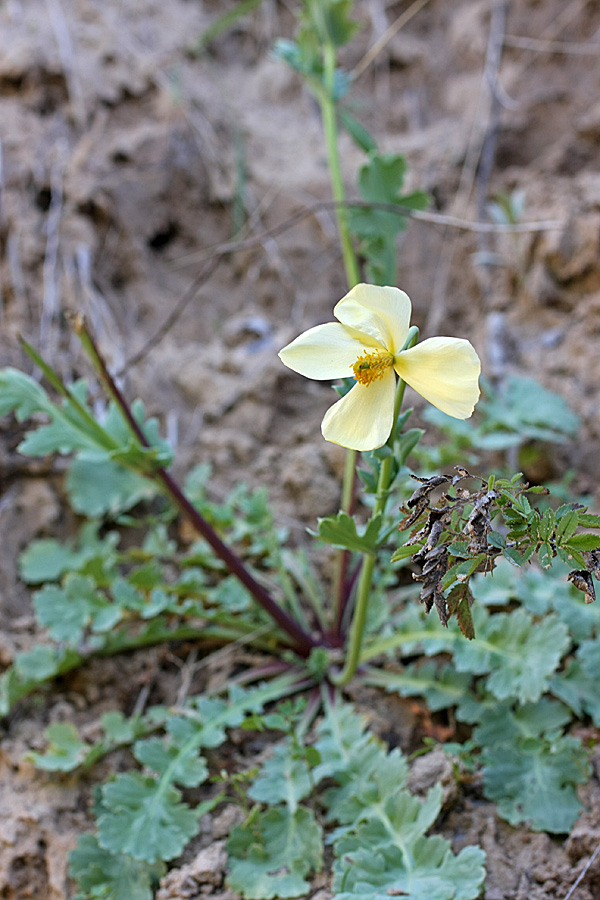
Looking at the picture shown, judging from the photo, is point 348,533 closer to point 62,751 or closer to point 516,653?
point 516,653

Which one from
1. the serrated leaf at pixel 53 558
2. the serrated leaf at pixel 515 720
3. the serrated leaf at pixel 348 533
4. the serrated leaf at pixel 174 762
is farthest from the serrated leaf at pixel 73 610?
the serrated leaf at pixel 515 720

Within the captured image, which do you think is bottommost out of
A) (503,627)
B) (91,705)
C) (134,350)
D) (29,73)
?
(91,705)

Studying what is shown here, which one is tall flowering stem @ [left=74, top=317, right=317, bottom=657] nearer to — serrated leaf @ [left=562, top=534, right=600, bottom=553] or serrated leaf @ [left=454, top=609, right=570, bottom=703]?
serrated leaf @ [left=454, top=609, right=570, bottom=703]

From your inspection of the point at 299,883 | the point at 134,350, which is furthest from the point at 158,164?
the point at 299,883

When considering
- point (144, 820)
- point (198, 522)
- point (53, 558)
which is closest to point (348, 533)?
point (198, 522)

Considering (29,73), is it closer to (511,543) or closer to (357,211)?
(357,211)

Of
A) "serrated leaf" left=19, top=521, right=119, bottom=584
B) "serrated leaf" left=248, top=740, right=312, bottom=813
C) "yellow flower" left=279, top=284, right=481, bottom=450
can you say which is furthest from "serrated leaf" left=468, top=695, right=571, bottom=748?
"serrated leaf" left=19, top=521, right=119, bottom=584
